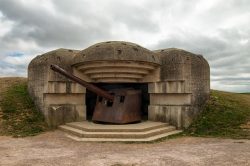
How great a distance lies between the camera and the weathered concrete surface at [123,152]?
24.7ft

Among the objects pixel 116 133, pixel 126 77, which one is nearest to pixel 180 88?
pixel 126 77

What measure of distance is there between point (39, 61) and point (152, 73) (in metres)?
5.87

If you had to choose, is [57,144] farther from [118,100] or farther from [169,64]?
[169,64]

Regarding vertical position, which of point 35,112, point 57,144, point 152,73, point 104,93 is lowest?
point 57,144

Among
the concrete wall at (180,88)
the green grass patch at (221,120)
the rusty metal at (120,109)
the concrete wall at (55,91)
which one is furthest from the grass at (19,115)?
the green grass patch at (221,120)

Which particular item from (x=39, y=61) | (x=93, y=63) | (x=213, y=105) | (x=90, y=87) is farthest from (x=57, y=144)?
(x=213, y=105)

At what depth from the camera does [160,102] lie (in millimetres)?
14398

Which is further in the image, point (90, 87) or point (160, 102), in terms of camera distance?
point (160, 102)

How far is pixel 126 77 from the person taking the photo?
13.7 metres

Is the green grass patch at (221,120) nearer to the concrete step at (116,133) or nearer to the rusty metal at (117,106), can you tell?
the concrete step at (116,133)

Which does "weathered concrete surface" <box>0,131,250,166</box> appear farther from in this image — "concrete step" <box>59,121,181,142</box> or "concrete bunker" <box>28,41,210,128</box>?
"concrete bunker" <box>28,41,210,128</box>

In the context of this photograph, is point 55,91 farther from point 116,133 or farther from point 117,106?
point 116,133

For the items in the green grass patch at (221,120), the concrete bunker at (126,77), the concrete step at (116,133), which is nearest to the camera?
the concrete step at (116,133)

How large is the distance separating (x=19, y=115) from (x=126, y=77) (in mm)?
5725
